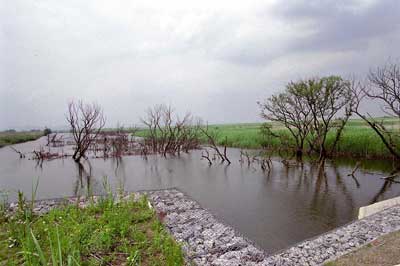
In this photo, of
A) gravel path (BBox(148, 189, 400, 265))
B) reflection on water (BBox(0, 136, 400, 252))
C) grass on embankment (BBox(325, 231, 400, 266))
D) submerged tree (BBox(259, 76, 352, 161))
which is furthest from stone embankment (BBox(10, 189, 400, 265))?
submerged tree (BBox(259, 76, 352, 161))

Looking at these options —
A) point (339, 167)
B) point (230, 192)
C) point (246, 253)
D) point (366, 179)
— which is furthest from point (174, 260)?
point (339, 167)

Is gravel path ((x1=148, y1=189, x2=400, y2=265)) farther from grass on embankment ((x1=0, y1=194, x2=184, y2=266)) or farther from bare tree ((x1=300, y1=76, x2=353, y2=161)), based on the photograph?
bare tree ((x1=300, y1=76, x2=353, y2=161))

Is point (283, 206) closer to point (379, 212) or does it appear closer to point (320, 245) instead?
point (379, 212)

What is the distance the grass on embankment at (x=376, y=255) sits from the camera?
10.4ft

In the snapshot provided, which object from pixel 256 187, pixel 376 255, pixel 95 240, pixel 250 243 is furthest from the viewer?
pixel 256 187

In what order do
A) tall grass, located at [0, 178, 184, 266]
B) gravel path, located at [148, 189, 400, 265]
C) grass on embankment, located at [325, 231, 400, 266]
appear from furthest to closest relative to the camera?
gravel path, located at [148, 189, 400, 265] < tall grass, located at [0, 178, 184, 266] < grass on embankment, located at [325, 231, 400, 266]

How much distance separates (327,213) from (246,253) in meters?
A: 3.38

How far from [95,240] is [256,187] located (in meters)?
6.32

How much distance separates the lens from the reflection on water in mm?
5641

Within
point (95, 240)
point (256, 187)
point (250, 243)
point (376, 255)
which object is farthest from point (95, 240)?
point (256, 187)

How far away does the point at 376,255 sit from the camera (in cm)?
333

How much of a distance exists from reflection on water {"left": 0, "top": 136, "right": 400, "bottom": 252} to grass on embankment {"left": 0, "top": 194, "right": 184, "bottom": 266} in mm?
1933

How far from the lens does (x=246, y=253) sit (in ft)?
12.7

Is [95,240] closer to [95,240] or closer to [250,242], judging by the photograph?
[95,240]
